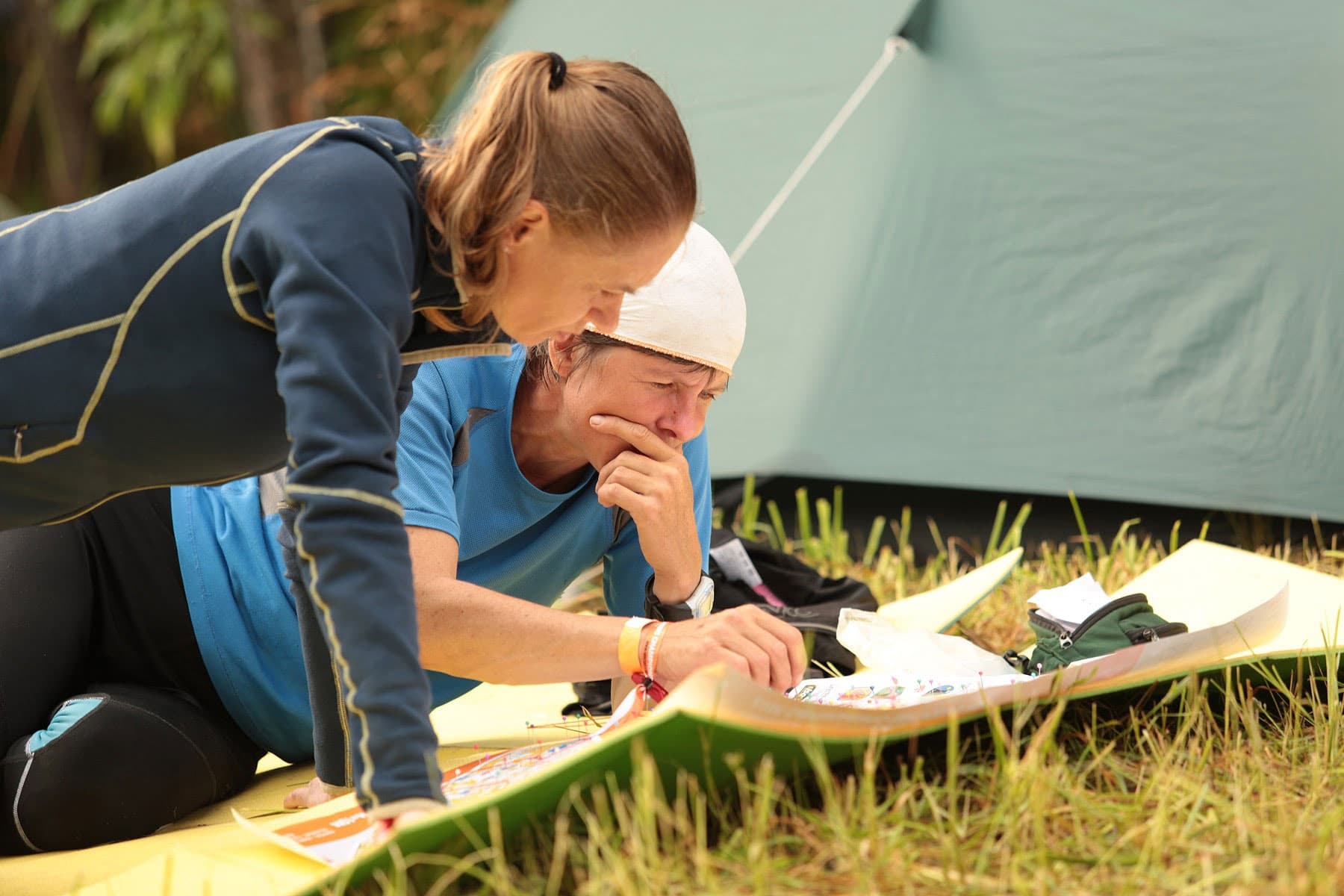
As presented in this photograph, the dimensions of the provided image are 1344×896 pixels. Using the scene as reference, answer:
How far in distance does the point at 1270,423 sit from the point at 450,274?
2129 millimetres

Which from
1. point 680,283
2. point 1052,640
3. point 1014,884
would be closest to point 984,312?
point 1052,640

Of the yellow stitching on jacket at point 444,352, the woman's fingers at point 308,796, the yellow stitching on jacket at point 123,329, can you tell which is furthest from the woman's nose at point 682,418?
the yellow stitching on jacket at point 123,329

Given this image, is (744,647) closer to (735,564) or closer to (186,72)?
(735,564)

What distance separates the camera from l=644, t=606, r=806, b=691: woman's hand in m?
1.62

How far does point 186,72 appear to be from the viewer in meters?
7.73

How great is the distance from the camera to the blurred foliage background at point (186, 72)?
733 centimetres

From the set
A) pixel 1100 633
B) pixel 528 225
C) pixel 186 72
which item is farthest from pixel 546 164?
pixel 186 72

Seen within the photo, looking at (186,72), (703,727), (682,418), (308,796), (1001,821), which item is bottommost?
(308,796)

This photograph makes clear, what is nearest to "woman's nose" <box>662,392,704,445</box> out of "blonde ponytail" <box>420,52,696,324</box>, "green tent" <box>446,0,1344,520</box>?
"blonde ponytail" <box>420,52,696,324</box>

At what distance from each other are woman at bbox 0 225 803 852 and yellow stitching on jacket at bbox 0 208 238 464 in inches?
18.1

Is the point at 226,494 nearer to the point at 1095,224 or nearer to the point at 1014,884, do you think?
the point at 1014,884

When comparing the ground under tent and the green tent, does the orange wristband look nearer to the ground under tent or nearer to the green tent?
the ground under tent

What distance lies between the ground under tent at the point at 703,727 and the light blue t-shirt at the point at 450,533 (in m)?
0.16

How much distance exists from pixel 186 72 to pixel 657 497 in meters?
6.74
